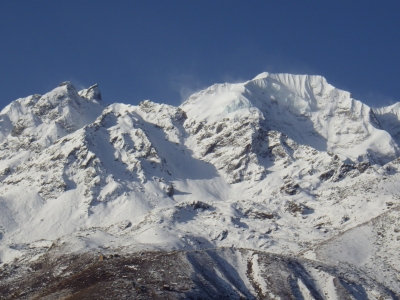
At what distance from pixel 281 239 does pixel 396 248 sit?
94.1 ft

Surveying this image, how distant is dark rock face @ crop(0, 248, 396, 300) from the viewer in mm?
91125

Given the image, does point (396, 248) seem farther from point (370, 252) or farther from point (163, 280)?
point (163, 280)

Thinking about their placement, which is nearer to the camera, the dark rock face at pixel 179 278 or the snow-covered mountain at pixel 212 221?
the dark rock face at pixel 179 278

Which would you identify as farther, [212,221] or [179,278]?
[212,221]

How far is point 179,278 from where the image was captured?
97.4 meters

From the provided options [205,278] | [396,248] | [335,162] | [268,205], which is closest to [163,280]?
[205,278]

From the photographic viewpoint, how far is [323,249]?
126m

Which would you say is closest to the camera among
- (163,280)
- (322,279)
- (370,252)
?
(163,280)

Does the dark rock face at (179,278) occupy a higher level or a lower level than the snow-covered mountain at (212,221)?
lower

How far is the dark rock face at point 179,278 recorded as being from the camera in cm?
9112

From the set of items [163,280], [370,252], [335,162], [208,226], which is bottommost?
[163,280]

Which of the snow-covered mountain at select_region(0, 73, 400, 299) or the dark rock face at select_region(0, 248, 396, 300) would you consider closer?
the dark rock face at select_region(0, 248, 396, 300)

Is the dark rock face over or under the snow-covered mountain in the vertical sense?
under

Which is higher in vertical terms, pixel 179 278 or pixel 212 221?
pixel 212 221
